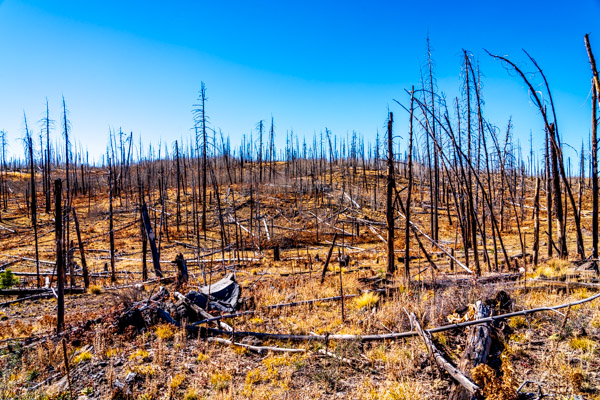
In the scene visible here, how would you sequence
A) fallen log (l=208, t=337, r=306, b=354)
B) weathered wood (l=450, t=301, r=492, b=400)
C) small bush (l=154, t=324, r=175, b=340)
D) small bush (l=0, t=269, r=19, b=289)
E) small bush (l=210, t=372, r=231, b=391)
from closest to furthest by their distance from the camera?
weathered wood (l=450, t=301, r=492, b=400), small bush (l=210, t=372, r=231, b=391), fallen log (l=208, t=337, r=306, b=354), small bush (l=154, t=324, r=175, b=340), small bush (l=0, t=269, r=19, b=289)

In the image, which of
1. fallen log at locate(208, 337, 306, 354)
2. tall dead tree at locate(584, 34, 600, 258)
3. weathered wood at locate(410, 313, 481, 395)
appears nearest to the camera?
tall dead tree at locate(584, 34, 600, 258)

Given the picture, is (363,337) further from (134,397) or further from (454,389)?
(134,397)

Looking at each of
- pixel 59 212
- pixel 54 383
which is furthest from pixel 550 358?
pixel 59 212

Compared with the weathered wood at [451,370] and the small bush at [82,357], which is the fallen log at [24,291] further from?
the weathered wood at [451,370]

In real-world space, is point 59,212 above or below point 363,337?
above

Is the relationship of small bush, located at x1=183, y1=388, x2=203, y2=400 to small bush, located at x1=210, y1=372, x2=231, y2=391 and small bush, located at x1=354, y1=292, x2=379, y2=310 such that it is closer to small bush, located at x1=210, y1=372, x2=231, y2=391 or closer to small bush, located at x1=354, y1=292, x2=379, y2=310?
small bush, located at x1=210, y1=372, x2=231, y2=391

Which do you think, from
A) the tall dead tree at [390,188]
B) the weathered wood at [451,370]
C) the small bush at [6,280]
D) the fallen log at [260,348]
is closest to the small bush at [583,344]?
the weathered wood at [451,370]

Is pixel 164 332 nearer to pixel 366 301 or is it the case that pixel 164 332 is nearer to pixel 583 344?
pixel 366 301

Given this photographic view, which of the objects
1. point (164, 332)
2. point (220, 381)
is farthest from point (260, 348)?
point (164, 332)

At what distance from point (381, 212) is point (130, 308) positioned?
3194 centimetres

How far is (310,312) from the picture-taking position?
7.36 metres

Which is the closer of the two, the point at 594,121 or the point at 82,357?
the point at 594,121

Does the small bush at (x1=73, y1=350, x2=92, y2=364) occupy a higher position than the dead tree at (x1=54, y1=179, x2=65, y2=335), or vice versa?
the dead tree at (x1=54, y1=179, x2=65, y2=335)

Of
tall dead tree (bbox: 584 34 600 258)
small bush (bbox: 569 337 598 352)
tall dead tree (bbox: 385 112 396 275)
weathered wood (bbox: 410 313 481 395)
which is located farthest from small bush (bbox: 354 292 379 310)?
tall dead tree (bbox: 584 34 600 258)
